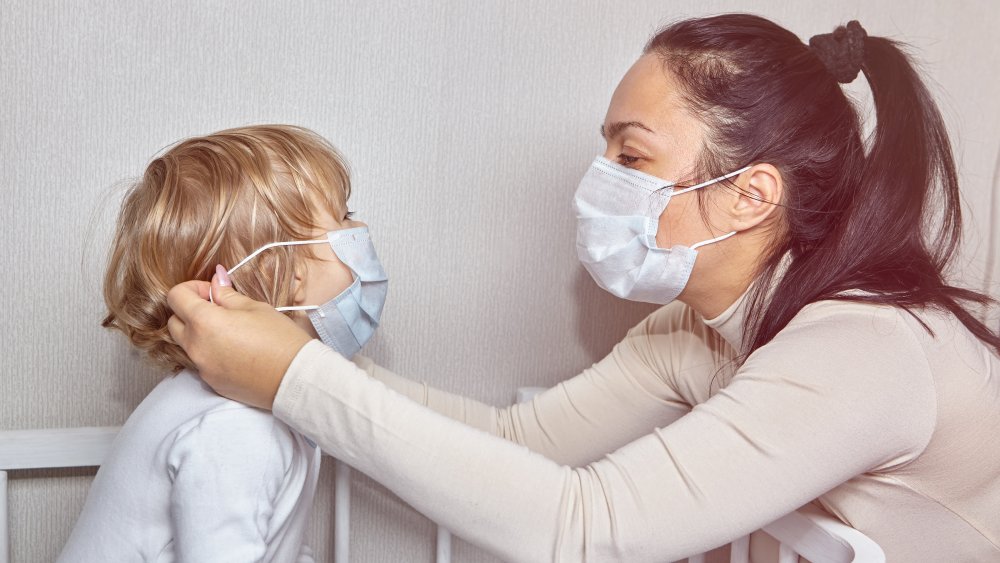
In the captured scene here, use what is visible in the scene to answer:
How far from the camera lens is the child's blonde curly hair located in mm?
939

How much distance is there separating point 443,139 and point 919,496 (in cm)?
80

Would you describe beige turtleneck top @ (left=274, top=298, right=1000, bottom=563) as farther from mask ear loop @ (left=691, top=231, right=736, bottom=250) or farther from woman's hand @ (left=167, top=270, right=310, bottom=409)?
mask ear loop @ (left=691, top=231, right=736, bottom=250)

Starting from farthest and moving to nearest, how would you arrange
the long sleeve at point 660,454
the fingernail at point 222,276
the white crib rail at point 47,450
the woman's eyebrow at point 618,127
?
the white crib rail at point 47,450 < the woman's eyebrow at point 618,127 < the fingernail at point 222,276 < the long sleeve at point 660,454

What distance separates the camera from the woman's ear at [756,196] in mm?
963

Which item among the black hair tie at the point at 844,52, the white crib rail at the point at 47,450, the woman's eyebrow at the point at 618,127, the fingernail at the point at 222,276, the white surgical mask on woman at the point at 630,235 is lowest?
the white crib rail at the point at 47,450

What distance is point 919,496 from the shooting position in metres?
0.88

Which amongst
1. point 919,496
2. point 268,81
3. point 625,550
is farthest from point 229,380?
point 919,496

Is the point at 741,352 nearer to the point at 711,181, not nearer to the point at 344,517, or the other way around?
the point at 711,181

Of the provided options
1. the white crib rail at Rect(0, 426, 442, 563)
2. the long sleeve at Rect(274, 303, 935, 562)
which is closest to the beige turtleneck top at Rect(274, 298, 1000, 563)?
the long sleeve at Rect(274, 303, 935, 562)

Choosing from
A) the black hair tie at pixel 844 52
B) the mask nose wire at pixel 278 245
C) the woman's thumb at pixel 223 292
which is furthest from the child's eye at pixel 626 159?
the woman's thumb at pixel 223 292

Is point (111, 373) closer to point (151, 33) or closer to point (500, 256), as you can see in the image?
point (151, 33)

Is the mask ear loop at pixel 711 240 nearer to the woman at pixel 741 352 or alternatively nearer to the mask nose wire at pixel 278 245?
the woman at pixel 741 352

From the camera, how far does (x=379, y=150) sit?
1.25 metres

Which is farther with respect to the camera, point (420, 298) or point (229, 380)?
point (420, 298)
